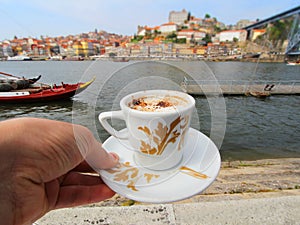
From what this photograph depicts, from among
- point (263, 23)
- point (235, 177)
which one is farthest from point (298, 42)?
point (235, 177)

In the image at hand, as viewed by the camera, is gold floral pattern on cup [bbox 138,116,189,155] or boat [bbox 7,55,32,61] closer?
gold floral pattern on cup [bbox 138,116,189,155]

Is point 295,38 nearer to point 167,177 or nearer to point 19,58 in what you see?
point 167,177

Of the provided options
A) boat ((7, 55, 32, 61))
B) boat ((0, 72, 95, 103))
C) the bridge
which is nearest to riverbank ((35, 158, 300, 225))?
boat ((0, 72, 95, 103))

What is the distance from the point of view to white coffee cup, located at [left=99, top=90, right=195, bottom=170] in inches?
16.5

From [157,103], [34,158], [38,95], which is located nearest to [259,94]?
[157,103]

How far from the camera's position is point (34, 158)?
14.2 inches

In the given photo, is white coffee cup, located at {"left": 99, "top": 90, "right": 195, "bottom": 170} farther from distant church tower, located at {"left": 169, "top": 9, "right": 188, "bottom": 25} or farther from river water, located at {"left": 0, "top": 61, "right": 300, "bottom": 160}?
distant church tower, located at {"left": 169, "top": 9, "right": 188, "bottom": 25}

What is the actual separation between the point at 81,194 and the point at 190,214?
477mm

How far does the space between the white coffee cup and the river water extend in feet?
0.12

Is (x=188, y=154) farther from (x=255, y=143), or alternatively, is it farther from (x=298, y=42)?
(x=298, y=42)

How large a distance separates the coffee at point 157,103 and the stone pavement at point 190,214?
53 centimetres

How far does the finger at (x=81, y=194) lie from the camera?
0.55 meters

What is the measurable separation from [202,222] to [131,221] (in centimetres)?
30

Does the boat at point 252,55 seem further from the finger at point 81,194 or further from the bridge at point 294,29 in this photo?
the finger at point 81,194
